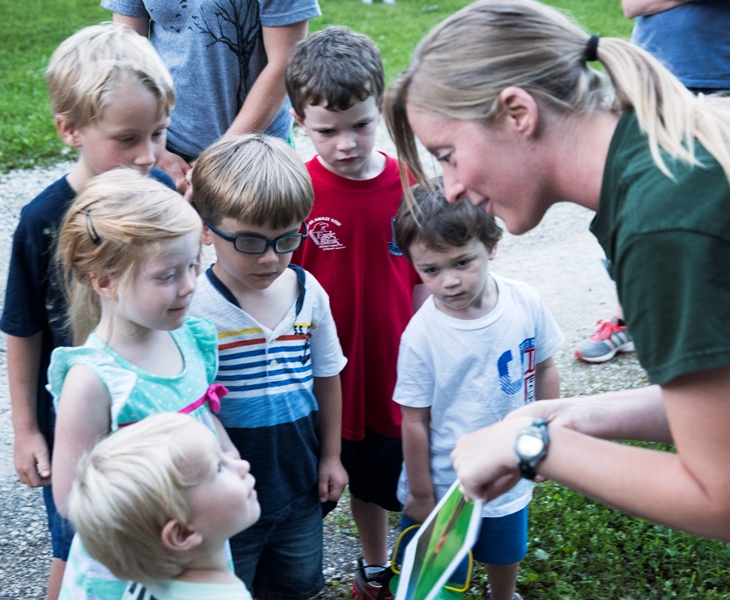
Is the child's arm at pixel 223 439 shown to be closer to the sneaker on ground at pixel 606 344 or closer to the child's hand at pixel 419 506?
the child's hand at pixel 419 506

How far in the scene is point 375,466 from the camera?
2.93m

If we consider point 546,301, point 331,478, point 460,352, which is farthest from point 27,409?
point 546,301

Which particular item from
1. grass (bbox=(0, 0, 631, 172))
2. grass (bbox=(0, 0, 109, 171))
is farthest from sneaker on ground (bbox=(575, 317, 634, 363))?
grass (bbox=(0, 0, 631, 172))

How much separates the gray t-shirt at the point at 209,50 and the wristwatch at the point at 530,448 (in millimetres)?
2027

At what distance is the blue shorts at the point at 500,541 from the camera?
105 inches

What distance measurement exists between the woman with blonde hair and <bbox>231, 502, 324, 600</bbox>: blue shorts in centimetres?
84

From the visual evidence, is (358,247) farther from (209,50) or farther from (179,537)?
(179,537)

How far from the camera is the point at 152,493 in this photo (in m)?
1.78

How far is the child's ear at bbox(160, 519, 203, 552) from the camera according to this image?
179 centimetres

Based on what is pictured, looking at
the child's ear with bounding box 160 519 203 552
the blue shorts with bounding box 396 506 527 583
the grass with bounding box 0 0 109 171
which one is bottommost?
the grass with bounding box 0 0 109 171

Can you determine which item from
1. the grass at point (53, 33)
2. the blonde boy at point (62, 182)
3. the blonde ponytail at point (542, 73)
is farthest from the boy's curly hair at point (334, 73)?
the grass at point (53, 33)

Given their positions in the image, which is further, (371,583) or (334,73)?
(371,583)

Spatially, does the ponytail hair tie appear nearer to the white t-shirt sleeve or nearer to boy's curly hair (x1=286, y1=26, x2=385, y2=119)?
the white t-shirt sleeve

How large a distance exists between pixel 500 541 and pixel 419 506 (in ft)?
0.89
